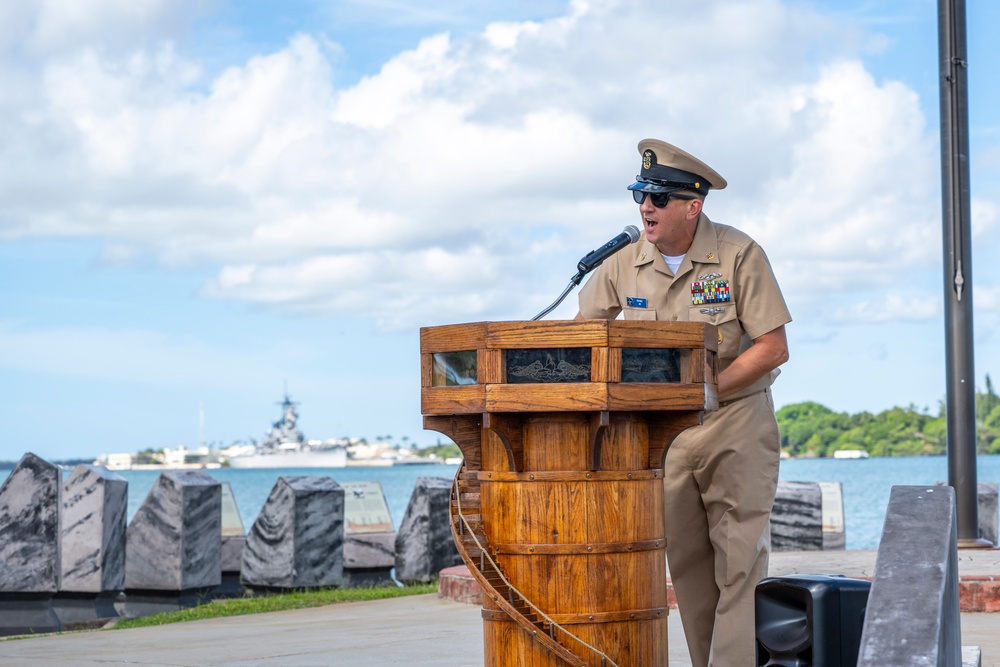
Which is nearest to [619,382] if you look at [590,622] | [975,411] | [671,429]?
[671,429]

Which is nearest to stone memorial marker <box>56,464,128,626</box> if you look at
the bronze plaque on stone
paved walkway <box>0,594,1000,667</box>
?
paved walkway <box>0,594,1000,667</box>

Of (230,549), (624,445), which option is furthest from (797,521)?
(624,445)

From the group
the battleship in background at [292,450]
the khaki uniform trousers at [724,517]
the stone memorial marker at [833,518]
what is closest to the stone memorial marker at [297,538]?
the stone memorial marker at [833,518]

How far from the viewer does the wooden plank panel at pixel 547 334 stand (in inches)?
147

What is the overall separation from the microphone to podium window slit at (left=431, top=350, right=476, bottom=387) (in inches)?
22.8

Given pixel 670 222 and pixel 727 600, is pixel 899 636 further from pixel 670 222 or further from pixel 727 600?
pixel 670 222

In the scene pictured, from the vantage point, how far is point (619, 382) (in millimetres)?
3746

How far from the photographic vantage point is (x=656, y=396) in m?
3.84

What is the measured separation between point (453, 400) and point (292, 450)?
13312 cm

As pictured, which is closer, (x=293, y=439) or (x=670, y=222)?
(x=670, y=222)

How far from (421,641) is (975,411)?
18.5ft

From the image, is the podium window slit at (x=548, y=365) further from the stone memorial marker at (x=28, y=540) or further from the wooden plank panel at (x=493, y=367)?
the stone memorial marker at (x=28, y=540)

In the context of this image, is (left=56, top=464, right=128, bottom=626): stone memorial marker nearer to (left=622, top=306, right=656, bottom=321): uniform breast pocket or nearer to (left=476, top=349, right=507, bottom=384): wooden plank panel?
(left=622, top=306, right=656, bottom=321): uniform breast pocket

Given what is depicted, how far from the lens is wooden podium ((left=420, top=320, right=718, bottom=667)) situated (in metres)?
3.75
